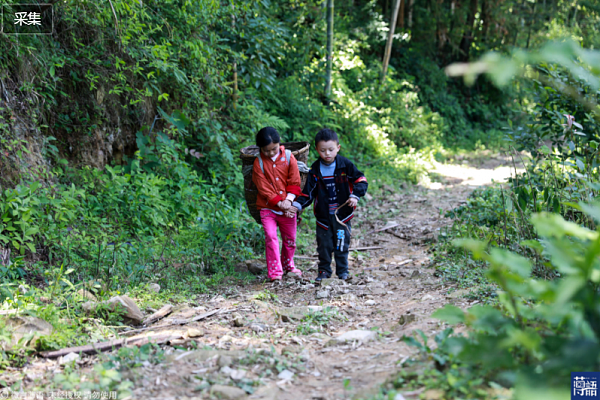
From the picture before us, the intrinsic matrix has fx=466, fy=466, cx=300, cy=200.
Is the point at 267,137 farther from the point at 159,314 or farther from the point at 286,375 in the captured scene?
the point at 286,375

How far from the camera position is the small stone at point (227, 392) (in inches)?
99.7

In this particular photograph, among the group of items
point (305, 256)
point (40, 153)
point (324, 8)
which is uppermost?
point (324, 8)

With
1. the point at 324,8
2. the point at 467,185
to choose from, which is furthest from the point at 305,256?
the point at 324,8

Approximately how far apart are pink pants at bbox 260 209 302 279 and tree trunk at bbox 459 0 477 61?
15.3m

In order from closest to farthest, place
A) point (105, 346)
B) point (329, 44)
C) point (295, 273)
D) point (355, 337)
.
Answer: point (105, 346)
point (355, 337)
point (295, 273)
point (329, 44)

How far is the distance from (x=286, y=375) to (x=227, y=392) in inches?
16.0

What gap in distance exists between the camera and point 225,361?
2873 mm

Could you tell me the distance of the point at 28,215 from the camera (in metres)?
4.63

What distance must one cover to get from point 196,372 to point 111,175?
14.4 feet

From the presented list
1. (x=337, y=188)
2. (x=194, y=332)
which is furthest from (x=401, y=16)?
(x=194, y=332)

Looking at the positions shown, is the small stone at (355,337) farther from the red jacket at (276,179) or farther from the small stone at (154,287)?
the red jacket at (276,179)

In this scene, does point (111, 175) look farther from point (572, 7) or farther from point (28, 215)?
point (572, 7)

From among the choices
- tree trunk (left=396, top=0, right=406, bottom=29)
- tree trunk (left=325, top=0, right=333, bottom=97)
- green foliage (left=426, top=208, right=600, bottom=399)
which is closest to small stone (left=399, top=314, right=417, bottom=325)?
green foliage (left=426, top=208, right=600, bottom=399)

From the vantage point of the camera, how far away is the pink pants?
5094 millimetres
